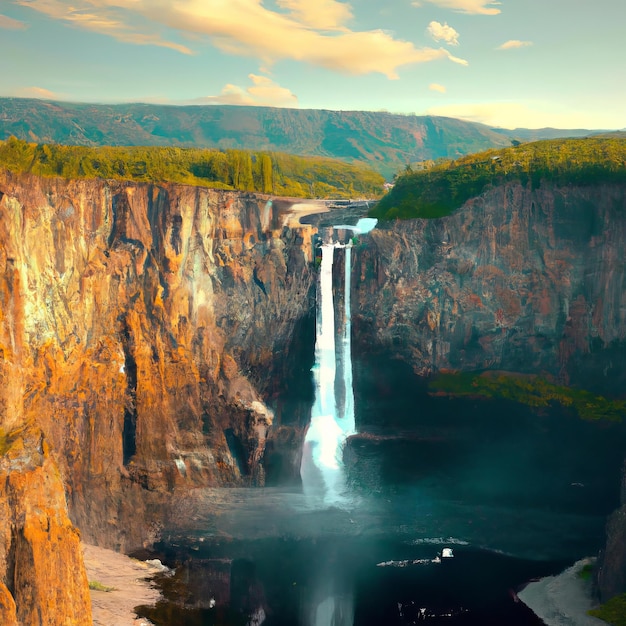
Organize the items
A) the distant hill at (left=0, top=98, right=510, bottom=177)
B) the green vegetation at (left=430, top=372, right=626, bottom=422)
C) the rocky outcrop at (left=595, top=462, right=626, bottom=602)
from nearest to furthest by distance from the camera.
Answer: the rocky outcrop at (left=595, top=462, right=626, bottom=602), the green vegetation at (left=430, top=372, right=626, bottom=422), the distant hill at (left=0, top=98, right=510, bottom=177)

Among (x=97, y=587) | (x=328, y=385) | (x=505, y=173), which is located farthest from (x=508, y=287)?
(x=97, y=587)

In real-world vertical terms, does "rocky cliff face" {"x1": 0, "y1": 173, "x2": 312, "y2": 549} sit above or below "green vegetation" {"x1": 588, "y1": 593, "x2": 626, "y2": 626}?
above

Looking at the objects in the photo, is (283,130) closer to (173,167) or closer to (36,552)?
(173,167)

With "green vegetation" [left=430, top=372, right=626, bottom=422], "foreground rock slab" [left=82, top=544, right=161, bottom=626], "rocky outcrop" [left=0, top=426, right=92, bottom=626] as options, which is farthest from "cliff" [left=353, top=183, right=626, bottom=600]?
"rocky outcrop" [left=0, top=426, right=92, bottom=626]

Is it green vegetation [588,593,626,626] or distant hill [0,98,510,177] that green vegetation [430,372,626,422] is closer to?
green vegetation [588,593,626,626]

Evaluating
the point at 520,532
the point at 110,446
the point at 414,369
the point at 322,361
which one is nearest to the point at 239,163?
the point at 322,361

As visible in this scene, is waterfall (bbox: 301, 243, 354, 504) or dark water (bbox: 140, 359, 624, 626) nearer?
dark water (bbox: 140, 359, 624, 626)
